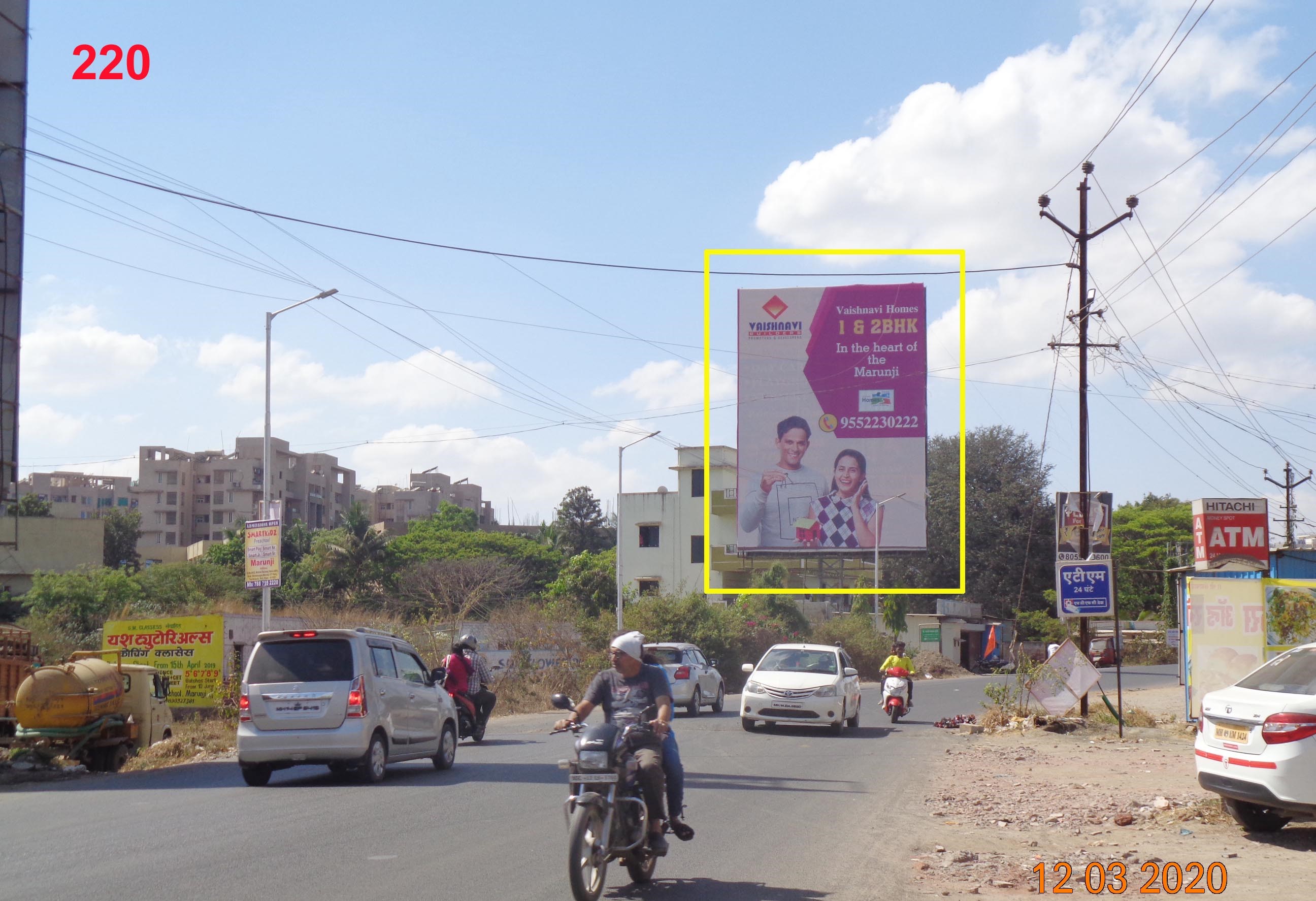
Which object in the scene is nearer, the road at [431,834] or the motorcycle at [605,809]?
the motorcycle at [605,809]

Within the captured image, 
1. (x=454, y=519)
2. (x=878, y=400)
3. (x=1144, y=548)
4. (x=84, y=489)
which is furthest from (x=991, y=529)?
(x=84, y=489)

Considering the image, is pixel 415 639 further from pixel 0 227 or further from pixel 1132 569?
pixel 1132 569

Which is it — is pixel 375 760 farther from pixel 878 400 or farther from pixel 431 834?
pixel 878 400

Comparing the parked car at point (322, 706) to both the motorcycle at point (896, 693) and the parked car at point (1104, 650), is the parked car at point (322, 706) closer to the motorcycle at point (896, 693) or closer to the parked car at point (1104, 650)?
the motorcycle at point (896, 693)

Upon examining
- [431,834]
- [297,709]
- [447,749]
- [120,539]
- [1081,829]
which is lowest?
[447,749]

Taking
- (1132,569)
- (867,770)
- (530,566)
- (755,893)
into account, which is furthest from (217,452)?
(755,893)

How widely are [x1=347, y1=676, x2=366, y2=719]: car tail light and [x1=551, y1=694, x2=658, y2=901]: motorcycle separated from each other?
5.83m

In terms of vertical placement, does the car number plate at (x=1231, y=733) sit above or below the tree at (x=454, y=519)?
below

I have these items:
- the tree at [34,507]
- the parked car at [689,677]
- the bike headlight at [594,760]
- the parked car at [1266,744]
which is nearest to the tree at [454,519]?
the tree at [34,507]

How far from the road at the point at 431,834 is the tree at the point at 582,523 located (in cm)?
8229

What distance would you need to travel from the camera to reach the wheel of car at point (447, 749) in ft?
48.0

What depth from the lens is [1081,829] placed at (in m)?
10.3

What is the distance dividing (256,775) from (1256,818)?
32.2 feet

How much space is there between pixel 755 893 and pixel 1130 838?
13.1 feet
